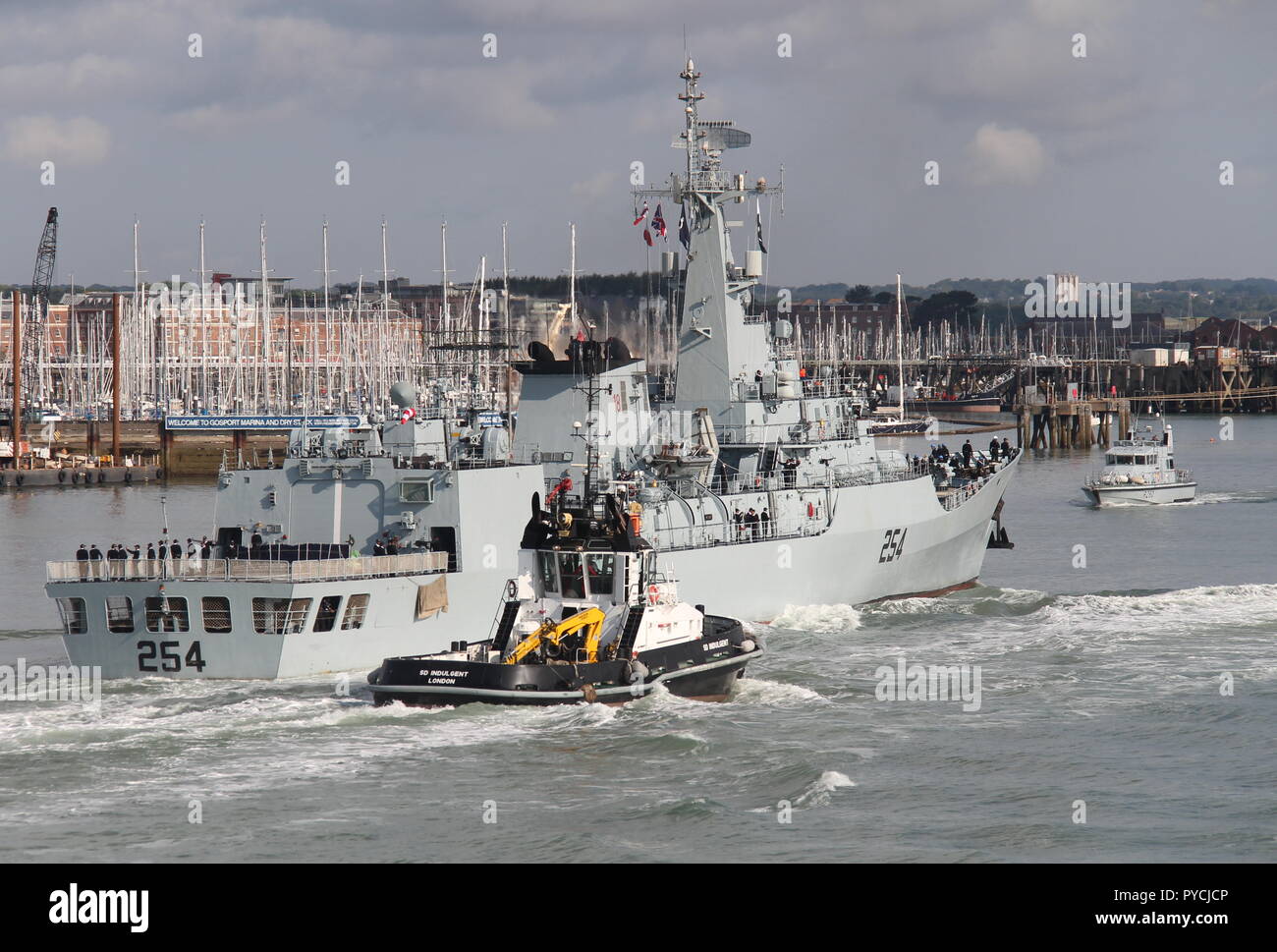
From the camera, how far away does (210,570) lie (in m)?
28.9

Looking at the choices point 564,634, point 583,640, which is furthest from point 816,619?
point 564,634

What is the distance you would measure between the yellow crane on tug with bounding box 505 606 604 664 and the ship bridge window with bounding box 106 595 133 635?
8.00 meters

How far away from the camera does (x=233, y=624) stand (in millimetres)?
29094

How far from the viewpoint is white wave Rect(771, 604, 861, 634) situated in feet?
121

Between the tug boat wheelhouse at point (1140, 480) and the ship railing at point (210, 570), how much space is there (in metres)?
45.2

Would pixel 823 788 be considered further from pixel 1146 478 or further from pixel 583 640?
pixel 1146 478

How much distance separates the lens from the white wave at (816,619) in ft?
121

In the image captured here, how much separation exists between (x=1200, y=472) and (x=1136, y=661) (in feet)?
182

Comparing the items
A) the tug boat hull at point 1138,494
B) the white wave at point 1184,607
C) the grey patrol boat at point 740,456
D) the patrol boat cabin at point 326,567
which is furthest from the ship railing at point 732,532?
the tug boat hull at point 1138,494

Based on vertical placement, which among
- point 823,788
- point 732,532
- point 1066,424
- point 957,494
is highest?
point 1066,424

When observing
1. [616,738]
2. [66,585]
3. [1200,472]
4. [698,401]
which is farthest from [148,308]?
[616,738]

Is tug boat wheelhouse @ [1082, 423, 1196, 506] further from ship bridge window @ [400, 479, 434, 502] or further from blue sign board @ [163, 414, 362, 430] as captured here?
blue sign board @ [163, 414, 362, 430]

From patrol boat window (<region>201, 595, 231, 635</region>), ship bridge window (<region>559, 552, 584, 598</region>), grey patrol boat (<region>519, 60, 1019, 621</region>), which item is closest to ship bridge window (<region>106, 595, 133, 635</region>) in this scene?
patrol boat window (<region>201, 595, 231, 635</region>)

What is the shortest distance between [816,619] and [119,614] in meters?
16.7
